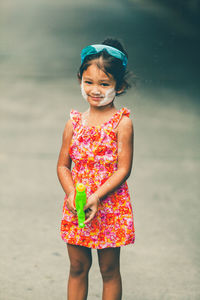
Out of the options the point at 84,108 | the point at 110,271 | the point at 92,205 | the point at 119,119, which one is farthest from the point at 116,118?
the point at 84,108

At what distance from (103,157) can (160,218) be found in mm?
2121

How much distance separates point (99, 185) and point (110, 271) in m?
0.46

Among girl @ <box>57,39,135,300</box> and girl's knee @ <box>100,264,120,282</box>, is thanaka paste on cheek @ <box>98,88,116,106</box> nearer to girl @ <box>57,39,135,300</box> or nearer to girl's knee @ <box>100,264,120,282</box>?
girl @ <box>57,39,135,300</box>

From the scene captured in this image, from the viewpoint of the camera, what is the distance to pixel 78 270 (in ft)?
8.18

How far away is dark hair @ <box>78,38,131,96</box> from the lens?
235 centimetres

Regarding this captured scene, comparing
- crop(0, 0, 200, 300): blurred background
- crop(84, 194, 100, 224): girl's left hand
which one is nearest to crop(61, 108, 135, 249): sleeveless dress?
crop(84, 194, 100, 224): girl's left hand

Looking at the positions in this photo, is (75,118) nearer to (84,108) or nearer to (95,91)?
(95,91)

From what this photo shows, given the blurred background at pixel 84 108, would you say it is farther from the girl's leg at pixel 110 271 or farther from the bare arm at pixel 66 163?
the girl's leg at pixel 110 271

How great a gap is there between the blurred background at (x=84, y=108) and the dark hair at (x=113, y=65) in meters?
0.17

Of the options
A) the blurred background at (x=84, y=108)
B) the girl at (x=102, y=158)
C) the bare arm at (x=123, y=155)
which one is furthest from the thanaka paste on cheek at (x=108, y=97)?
the blurred background at (x=84, y=108)

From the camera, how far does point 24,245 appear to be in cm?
378

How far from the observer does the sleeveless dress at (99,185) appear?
2.36 metres

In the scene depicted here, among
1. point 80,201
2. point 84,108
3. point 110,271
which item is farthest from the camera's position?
point 84,108

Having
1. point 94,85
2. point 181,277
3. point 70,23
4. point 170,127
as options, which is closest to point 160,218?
point 181,277
